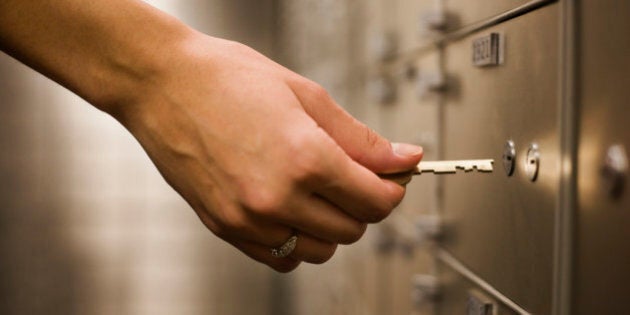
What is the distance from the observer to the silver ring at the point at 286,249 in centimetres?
72

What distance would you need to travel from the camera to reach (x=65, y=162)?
3.92 metres

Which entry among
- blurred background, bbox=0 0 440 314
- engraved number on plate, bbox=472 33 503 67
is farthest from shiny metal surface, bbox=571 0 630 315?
blurred background, bbox=0 0 440 314

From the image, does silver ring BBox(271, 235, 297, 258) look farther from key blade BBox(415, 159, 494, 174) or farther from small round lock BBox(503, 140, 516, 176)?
small round lock BBox(503, 140, 516, 176)

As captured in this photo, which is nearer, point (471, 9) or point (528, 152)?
point (528, 152)

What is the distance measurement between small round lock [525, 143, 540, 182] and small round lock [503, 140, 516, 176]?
5 cm

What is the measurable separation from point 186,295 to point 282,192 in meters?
3.33

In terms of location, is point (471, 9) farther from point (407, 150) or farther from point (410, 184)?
point (410, 184)

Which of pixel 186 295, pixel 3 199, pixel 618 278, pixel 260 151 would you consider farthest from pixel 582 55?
pixel 3 199

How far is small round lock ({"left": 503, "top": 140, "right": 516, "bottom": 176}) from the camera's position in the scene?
897 millimetres

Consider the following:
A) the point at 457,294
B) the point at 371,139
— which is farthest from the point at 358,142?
the point at 457,294

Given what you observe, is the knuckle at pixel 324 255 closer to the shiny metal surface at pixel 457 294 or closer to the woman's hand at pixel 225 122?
the woman's hand at pixel 225 122

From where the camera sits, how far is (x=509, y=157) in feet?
2.97

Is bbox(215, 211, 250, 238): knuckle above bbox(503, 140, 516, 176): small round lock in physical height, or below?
below

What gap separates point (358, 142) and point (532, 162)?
22 cm
